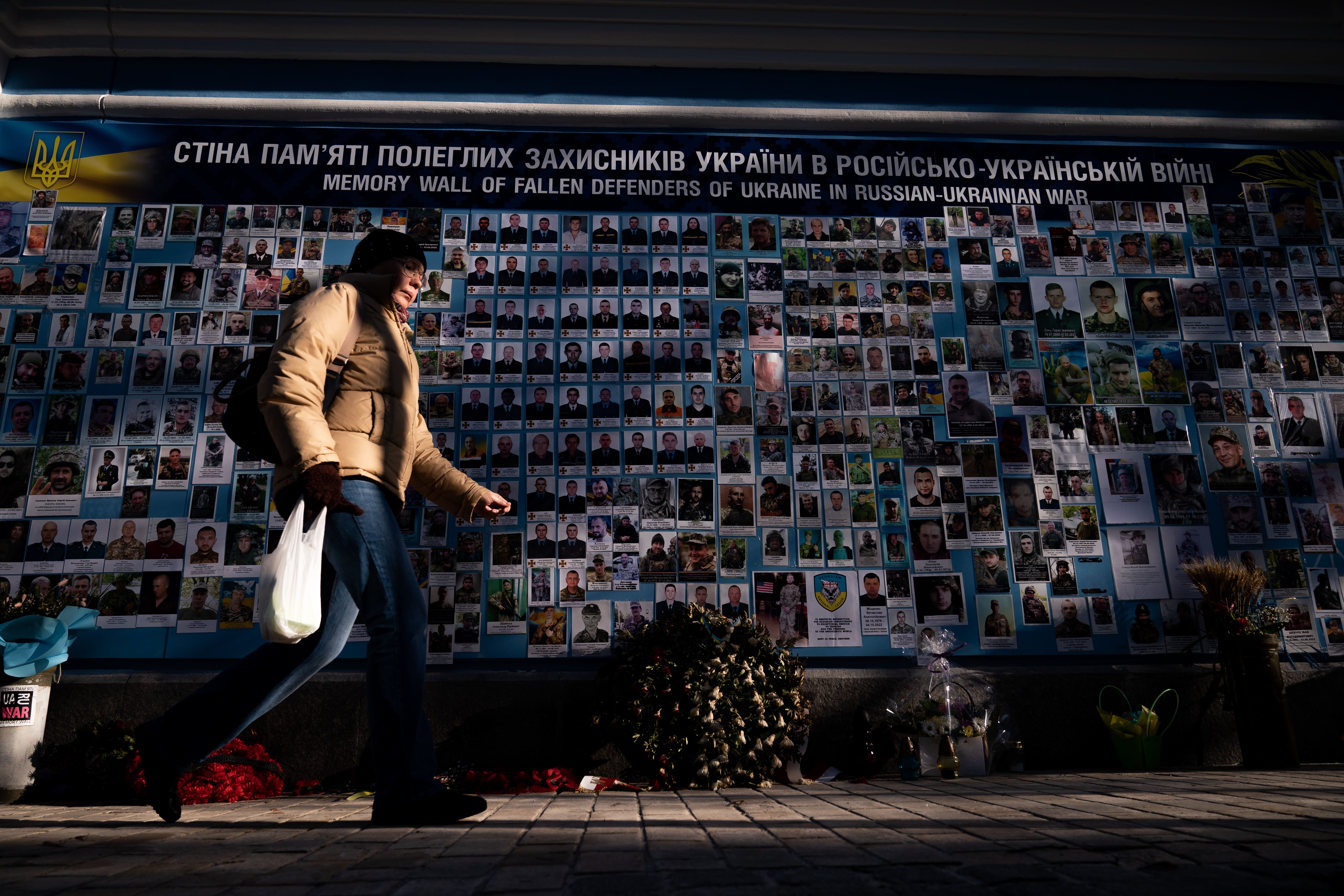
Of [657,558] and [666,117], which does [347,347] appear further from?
[666,117]

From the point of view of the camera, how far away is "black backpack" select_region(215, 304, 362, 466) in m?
2.51

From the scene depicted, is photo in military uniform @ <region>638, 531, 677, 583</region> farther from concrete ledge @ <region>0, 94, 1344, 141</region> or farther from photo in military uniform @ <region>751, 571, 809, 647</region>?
concrete ledge @ <region>0, 94, 1344, 141</region>

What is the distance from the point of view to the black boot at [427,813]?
2.41m

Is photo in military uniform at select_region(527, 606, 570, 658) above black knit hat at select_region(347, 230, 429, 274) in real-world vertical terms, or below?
below

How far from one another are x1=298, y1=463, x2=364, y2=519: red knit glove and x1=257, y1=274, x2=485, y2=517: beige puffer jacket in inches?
0.9

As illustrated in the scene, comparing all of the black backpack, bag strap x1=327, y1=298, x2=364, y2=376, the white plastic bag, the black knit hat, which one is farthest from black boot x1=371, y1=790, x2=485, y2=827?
the black knit hat

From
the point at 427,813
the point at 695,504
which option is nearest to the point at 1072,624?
the point at 695,504

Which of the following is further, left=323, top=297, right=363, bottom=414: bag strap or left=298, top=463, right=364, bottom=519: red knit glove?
left=323, top=297, right=363, bottom=414: bag strap

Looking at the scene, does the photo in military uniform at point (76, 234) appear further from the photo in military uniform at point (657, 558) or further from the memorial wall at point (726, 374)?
the photo in military uniform at point (657, 558)

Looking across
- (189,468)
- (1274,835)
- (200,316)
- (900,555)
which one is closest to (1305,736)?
(900,555)

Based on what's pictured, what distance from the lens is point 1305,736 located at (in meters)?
4.16

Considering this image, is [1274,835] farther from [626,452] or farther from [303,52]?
[303,52]

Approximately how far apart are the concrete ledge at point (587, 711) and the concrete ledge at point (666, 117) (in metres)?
3.42

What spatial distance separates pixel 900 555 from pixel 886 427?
0.76m
